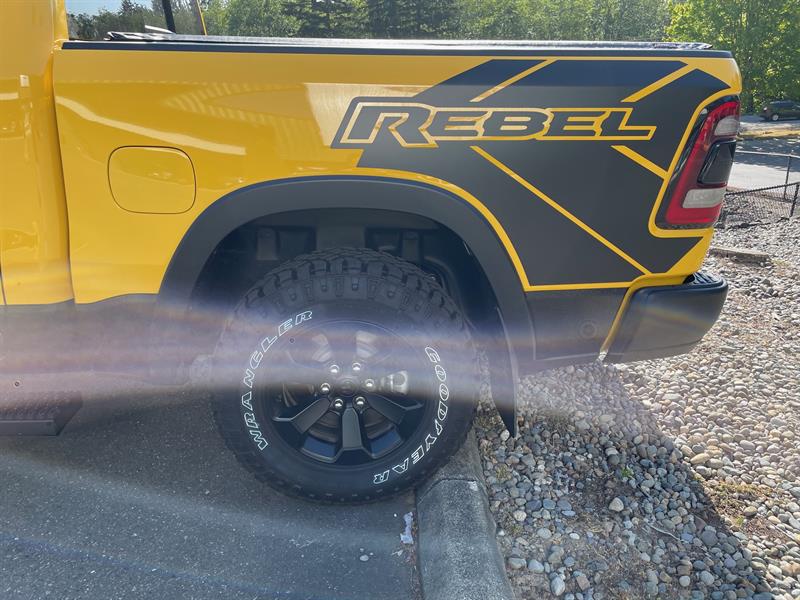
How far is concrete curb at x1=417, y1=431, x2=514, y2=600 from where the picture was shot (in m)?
1.98

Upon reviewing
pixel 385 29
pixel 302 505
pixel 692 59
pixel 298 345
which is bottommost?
pixel 302 505

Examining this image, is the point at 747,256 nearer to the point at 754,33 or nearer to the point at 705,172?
the point at 705,172

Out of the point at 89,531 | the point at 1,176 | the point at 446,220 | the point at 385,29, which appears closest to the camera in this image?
the point at 1,176

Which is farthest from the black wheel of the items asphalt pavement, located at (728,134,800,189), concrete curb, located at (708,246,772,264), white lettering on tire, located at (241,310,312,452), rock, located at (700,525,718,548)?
asphalt pavement, located at (728,134,800,189)

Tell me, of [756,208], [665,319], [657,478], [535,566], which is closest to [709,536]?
[657,478]

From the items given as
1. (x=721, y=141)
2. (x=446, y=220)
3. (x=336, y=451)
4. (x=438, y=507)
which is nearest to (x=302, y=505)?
(x=336, y=451)

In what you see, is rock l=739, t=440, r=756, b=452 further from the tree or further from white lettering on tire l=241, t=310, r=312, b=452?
the tree

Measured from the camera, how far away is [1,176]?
1.97 metres

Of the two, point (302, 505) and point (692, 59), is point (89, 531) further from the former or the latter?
point (692, 59)

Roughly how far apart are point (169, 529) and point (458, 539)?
1.10 meters

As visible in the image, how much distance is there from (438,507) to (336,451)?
45 cm

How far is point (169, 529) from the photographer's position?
7.56 feet

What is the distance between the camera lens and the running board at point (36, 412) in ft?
7.27

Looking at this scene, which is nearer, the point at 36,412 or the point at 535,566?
the point at 535,566
